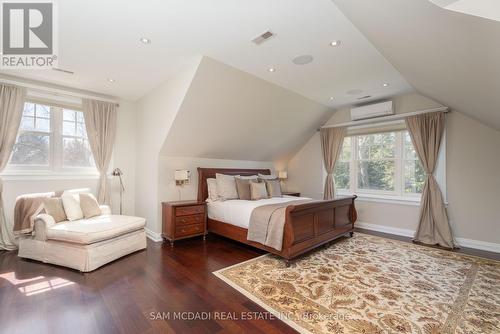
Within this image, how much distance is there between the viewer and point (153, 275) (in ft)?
8.39

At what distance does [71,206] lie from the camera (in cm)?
313

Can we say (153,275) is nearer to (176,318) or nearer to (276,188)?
(176,318)

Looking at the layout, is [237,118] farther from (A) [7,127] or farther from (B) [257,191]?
(A) [7,127]

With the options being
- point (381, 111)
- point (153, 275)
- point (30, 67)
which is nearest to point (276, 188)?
point (381, 111)

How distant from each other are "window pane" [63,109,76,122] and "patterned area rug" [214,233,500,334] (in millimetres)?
3794

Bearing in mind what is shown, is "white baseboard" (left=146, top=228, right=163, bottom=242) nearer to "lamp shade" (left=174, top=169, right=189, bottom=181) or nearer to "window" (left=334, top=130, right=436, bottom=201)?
"lamp shade" (left=174, top=169, right=189, bottom=181)

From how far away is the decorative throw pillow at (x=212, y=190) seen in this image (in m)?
4.12

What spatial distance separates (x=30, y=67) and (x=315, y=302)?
4.69 metres

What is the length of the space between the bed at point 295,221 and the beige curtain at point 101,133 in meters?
1.73

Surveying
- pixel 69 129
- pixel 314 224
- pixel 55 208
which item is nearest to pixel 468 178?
pixel 314 224

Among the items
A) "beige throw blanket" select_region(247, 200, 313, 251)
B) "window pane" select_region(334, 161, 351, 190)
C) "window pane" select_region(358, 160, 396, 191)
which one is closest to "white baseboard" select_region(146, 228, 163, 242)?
"beige throw blanket" select_region(247, 200, 313, 251)

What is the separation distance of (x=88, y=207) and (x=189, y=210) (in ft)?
4.83

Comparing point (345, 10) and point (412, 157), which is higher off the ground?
point (345, 10)

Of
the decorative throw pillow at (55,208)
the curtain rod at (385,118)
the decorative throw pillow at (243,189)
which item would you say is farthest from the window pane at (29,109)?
Answer: the curtain rod at (385,118)
